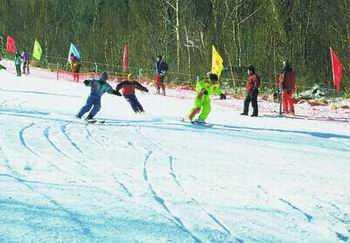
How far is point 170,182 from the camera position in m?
7.40

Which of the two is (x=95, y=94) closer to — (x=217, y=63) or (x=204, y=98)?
(x=204, y=98)

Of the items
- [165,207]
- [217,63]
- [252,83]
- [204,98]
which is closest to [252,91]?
[252,83]

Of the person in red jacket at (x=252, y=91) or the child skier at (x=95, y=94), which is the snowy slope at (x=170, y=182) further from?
the person in red jacket at (x=252, y=91)

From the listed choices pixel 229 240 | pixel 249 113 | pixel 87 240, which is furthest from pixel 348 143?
pixel 87 240

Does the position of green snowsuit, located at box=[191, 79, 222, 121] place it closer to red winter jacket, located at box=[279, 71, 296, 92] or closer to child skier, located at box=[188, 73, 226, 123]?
child skier, located at box=[188, 73, 226, 123]

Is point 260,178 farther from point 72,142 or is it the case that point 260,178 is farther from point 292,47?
point 292,47

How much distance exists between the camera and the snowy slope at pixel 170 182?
541 centimetres

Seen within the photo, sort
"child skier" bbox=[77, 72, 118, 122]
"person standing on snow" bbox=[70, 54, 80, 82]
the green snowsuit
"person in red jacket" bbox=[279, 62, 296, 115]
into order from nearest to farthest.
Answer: "child skier" bbox=[77, 72, 118, 122] < the green snowsuit < "person in red jacket" bbox=[279, 62, 296, 115] < "person standing on snow" bbox=[70, 54, 80, 82]

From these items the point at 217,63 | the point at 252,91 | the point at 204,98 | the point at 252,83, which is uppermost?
the point at 217,63

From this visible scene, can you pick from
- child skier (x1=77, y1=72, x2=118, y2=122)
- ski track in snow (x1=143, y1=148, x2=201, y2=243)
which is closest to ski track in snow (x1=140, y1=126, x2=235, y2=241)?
ski track in snow (x1=143, y1=148, x2=201, y2=243)

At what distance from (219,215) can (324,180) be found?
2.63 meters

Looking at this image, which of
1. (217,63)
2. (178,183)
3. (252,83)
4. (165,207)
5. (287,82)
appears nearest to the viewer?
(165,207)

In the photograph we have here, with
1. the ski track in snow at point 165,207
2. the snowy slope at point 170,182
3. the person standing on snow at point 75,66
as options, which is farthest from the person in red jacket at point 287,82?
the person standing on snow at point 75,66

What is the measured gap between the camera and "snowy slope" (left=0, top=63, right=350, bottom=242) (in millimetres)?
5406
